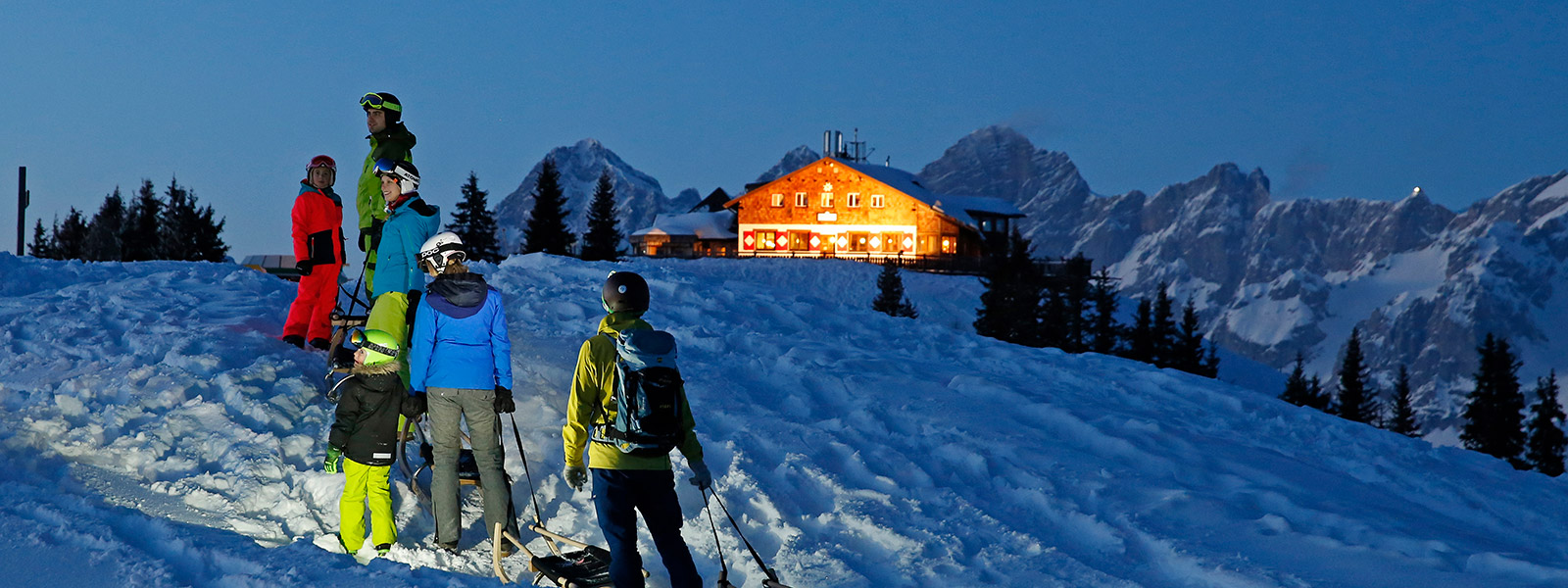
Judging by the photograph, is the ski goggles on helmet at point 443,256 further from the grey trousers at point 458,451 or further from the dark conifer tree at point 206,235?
the dark conifer tree at point 206,235

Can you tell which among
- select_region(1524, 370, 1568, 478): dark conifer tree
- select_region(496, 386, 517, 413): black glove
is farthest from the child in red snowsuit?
select_region(1524, 370, 1568, 478): dark conifer tree

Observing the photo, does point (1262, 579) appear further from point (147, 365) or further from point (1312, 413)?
point (147, 365)

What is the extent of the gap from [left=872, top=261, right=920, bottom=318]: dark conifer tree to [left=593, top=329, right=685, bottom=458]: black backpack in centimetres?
4085

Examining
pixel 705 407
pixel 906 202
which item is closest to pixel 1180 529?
pixel 705 407

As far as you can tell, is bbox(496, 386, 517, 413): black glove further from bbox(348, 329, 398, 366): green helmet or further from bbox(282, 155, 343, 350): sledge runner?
bbox(282, 155, 343, 350): sledge runner

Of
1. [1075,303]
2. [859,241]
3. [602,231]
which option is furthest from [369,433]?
[859,241]

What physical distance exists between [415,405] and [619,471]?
5.65 feet

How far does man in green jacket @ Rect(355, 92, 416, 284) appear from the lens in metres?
8.90

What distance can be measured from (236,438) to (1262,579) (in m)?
7.10

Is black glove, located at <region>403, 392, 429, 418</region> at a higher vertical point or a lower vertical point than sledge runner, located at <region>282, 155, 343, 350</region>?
lower

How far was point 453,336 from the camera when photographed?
21.2ft

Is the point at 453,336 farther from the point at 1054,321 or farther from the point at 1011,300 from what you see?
the point at 1054,321

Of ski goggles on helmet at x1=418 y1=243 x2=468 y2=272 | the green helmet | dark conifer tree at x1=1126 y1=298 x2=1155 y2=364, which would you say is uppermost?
ski goggles on helmet at x1=418 y1=243 x2=468 y2=272

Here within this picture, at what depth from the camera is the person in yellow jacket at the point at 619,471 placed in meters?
5.61
